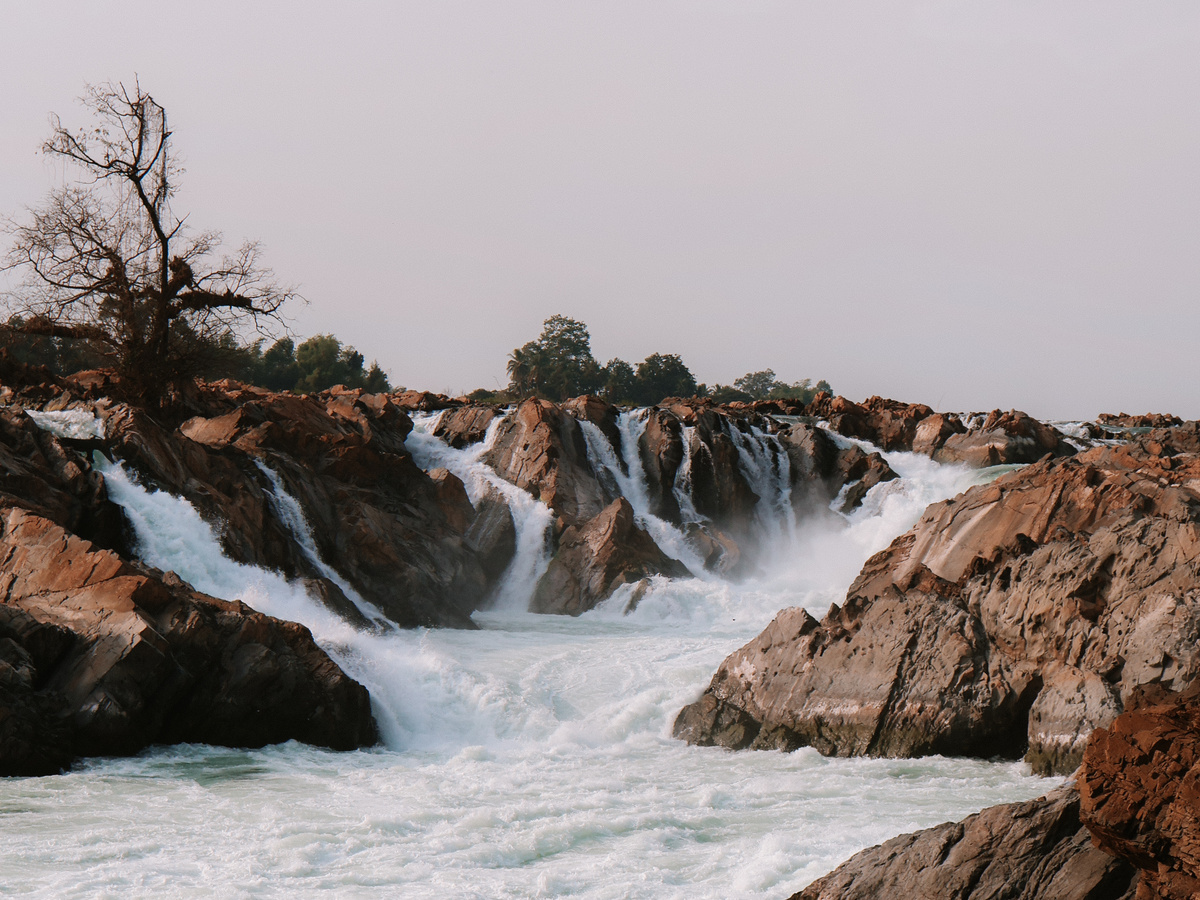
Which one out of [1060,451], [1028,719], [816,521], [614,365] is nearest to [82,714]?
[1028,719]

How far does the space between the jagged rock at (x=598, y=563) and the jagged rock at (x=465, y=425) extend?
17.9ft

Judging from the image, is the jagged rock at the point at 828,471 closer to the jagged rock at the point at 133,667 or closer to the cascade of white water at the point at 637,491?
the cascade of white water at the point at 637,491

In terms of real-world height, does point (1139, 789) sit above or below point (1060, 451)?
below

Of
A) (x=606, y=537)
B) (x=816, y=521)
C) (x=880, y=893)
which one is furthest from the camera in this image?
(x=816, y=521)

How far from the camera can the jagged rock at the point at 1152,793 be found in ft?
16.4

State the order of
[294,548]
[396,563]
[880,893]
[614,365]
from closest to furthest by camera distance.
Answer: [880,893] → [294,548] → [396,563] → [614,365]

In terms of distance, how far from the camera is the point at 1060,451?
3469 cm

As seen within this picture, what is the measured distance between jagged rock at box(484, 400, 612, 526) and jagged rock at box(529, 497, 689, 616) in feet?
3.57

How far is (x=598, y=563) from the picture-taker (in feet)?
79.4

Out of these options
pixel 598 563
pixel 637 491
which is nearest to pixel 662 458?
pixel 637 491

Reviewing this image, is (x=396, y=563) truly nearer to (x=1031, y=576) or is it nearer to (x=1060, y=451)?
(x=1031, y=576)

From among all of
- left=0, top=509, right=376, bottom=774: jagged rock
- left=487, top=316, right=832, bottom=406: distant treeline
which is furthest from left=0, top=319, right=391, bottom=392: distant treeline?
left=0, top=509, right=376, bottom=774: jagged rock

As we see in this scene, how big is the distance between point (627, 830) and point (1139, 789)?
5439 mm

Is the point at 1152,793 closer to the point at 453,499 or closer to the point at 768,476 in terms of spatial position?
the point at 453,499
